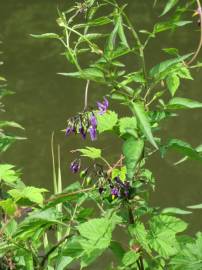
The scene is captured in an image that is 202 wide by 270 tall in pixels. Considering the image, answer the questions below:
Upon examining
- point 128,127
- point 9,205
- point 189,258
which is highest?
point 128,127

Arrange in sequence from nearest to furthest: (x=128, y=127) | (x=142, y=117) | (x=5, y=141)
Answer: (x=142, y=117) → (x=128, y=127) → (x=5, y=141)

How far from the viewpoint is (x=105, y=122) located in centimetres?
122

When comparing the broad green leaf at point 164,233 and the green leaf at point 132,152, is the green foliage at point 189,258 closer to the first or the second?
the broad green leaf at point 164,233

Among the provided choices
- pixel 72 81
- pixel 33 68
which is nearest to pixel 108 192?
pixel 72 81

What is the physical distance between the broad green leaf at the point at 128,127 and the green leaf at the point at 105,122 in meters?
0.02

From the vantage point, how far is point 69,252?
1.21m

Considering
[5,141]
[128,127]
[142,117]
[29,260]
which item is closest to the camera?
[142,117]

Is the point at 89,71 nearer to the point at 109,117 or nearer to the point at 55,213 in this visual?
the point at 109,117

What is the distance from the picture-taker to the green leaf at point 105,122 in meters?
1.20

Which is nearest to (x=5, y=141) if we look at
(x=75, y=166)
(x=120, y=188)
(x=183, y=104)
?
(x=75, y=166)

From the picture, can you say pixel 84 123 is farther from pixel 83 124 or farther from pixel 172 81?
pixel 172 81

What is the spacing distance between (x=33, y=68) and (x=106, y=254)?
2.44 m

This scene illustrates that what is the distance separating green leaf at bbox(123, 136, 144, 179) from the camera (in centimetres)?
108

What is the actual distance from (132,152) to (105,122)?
0.14 m
